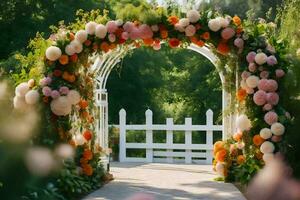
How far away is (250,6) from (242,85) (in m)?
14.8

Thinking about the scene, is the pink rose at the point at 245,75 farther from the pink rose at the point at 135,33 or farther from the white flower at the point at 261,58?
the pink rose at the point at 135,33

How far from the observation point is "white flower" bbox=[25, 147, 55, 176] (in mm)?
1062

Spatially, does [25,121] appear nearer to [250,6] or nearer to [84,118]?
[84,118]

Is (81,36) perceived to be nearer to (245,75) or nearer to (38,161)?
(245,75)

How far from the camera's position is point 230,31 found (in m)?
7.71

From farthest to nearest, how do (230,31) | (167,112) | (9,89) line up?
1. (167,112)
2. (230,31)
3. (9,89)

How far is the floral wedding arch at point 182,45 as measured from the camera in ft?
24.4

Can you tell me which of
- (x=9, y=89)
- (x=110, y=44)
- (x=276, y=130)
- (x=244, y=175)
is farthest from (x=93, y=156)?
(x=9, y=89)

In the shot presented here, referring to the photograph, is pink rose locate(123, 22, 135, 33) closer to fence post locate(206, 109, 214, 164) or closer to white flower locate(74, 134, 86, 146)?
white flower locate(74, 134, 86, 146)

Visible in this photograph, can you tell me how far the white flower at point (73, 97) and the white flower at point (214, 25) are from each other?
2.11 metres

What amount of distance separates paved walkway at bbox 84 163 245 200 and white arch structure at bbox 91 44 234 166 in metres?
0.79

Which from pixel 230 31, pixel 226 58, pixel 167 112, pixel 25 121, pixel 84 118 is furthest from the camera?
pixel 167 112

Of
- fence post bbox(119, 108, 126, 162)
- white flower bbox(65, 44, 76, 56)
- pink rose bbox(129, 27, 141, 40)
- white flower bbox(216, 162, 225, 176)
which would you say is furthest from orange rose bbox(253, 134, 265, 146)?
fence post bbox(119, 108, 126, 162)

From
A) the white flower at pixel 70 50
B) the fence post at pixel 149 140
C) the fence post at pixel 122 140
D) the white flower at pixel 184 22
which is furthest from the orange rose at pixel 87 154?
the fence post at pixel 149 140
